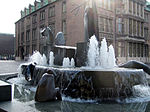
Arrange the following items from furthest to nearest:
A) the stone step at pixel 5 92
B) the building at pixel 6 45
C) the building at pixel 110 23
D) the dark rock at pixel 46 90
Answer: the building at pixel 6 45 → the building at pixel 110 23 → the dark rock at pixel 46 90 → the stone step at pixel 5 92

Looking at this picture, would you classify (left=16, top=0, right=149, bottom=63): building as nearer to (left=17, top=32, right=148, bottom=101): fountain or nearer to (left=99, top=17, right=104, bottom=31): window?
(left=99, top=17, right=104, bottom=31): window

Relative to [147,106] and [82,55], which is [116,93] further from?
[82,55]

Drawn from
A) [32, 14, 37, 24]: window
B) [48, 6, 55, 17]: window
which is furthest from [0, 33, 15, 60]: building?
[48, 6, 55, 17]: window

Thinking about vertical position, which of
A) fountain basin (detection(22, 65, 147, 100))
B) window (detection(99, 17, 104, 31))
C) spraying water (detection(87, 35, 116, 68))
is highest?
window (detection(99, 17, 104, 31))

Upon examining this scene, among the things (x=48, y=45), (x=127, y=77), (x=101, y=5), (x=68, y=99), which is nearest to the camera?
(x=68, y=99)

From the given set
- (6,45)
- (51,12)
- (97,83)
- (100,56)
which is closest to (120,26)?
(51,12)

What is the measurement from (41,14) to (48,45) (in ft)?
89.3

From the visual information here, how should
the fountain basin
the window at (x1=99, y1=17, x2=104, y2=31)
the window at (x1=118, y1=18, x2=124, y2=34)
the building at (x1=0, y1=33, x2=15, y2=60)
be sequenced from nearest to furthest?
the fountain basin, the window at (x1=99, y1=17, x2=104, y2=31), the window at (x1=118, y1=18, x2=124, y2=34), the building at (x1=0, y1=33, x2=15, y2=60)

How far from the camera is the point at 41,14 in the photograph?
39.6m

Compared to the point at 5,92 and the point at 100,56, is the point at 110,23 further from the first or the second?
the point at 5,92

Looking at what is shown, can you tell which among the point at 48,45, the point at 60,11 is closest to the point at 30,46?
the point at 60,11

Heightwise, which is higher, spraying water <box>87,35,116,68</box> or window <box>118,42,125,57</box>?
window <box>118,42,125,57</box>

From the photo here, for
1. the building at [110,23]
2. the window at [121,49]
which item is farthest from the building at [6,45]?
the window at [121,49]

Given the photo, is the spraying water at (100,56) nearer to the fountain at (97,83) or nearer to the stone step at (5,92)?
the fountain at (97,83)
